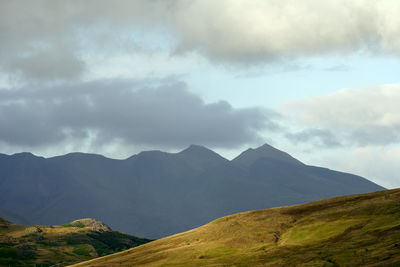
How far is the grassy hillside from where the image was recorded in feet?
315

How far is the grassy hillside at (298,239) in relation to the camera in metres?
95.9

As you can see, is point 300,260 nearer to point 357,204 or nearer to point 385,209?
point 385,209

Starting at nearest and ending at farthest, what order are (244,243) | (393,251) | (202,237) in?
(393,251)
(244,243)
(202,237)

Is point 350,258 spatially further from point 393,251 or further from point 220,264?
point 220,264

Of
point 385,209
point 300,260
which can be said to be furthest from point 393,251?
point 385,209

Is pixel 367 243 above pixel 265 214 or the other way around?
the other way around

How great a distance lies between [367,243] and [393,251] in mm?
10229

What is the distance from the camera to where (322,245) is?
107312 millimetres

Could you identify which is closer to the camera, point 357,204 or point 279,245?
point 279,245

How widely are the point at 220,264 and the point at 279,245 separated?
1620cm

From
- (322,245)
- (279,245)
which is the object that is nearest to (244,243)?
(279,245)

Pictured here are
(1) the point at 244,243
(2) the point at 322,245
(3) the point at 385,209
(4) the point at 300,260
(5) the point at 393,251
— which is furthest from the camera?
(1) the point at 244,243

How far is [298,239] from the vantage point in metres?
118

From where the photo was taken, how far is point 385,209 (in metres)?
117
